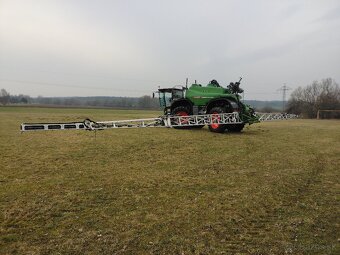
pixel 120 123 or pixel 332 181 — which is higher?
pixel 120 123

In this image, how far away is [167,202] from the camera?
6.80m

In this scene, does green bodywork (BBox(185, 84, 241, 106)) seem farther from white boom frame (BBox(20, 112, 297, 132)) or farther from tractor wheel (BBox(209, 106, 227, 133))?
white boom frame (BBox(20, 112, 297, 132))

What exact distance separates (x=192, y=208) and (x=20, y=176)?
4852mm

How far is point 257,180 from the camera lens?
865cm

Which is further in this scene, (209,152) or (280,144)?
(280,144)

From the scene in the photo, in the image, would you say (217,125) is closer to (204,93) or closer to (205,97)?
(205,97)

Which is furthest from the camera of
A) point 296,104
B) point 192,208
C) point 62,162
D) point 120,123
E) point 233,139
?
point 296,104

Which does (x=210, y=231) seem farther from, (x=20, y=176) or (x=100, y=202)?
(x=20, y=176)

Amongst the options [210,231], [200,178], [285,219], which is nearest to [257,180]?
[200,178]

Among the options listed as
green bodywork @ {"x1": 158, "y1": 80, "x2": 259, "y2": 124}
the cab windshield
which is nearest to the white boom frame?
green bodywork @ {"x1": 158, "y1": 80, "x2": 259, "y2": 124}

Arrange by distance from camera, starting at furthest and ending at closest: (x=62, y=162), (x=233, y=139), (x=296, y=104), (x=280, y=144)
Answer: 1. (x=296, y=104)
2. (x=233, y=139)
3. (x=280, y=144)
4. (x=62, y=162)

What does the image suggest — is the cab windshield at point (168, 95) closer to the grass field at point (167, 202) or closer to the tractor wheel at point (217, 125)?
the tractor wheel at point (217, 125)

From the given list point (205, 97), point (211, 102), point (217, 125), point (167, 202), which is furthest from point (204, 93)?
point (167, 202)

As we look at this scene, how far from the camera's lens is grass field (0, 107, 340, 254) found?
504cm
